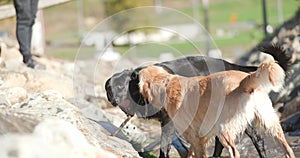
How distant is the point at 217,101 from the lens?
25.1ft

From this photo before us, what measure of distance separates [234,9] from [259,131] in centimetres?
3397

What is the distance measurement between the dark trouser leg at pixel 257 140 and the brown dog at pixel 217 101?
699 mm

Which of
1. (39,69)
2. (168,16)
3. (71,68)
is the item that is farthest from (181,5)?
(39,69)

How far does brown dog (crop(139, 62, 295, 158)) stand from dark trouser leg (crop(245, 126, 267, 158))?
699 mm

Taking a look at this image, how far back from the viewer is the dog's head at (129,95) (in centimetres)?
867

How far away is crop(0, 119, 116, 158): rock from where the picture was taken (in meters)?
6.02

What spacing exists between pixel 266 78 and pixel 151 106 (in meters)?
1.89

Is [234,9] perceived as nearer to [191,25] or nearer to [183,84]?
[191,25]

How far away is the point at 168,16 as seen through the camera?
30.4 m

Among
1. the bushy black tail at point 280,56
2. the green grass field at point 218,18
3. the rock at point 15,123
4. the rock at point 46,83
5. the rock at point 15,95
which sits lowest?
the green grass field at point 218,18

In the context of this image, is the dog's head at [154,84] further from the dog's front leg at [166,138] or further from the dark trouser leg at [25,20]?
the dark trouser leg at [25,20]

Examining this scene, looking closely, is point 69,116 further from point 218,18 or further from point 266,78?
point 218,18

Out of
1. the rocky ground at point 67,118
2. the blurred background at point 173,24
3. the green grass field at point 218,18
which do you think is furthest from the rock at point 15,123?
the green grass field at point 218,18

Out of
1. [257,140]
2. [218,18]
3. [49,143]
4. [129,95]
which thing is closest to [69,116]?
[49,143]
